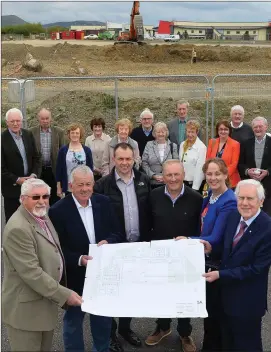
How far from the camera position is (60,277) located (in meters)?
3.72

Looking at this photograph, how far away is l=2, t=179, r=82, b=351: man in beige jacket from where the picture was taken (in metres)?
3.29

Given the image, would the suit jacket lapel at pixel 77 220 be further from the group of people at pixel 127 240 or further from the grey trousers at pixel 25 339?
the grey trousers at pixel 25 339

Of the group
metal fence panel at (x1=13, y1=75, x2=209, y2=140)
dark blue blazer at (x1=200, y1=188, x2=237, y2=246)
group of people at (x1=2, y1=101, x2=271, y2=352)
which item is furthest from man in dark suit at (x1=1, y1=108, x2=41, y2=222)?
metal fence panel at (x1=13, y1=75, x2=209, y2=140)

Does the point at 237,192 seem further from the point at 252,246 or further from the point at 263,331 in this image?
the point at 263,331

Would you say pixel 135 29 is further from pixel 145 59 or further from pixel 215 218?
pixel 215 218

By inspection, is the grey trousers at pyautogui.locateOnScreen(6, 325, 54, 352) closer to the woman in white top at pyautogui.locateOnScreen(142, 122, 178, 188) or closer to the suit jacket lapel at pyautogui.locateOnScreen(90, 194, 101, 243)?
the suit jacket lapel at pyautogui.locateOnScreen(90, 194, 101, 243)

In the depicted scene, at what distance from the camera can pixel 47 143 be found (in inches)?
289

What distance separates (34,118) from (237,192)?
13.0m

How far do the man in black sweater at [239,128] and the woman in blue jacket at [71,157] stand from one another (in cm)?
241

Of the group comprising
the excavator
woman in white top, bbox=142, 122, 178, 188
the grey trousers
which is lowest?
the grey trousers

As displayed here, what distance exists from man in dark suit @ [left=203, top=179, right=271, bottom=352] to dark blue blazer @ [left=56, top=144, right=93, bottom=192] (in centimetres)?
364

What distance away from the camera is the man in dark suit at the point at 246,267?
11.6 ft

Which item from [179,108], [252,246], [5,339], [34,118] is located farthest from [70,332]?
[34,118]

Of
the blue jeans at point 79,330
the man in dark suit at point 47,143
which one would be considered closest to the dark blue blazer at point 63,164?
the man in dark suit at point 47,143
